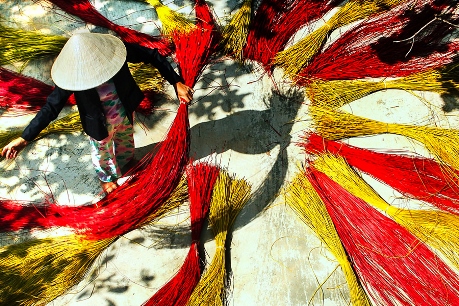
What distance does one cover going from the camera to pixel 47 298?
2.98 meters

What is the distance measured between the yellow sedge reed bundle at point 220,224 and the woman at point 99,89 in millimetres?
731

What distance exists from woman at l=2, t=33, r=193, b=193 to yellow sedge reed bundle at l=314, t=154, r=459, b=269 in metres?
1.18

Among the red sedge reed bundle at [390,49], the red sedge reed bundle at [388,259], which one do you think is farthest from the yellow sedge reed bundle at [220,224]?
the red sedge reed bundle at [390,49]

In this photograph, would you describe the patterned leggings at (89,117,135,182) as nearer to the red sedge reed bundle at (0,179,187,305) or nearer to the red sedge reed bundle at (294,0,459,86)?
the red sedge reed bundle at (0,179,187,305)

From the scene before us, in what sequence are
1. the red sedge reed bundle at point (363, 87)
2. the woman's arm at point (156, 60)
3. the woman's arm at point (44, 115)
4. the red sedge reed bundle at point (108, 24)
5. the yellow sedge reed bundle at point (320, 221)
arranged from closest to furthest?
the woman's arm at point (44, 115) < the woman's arm at point (156, 60) < the yellow sedge reed bundle at point (320, 221) < the red sedge reed bundle at point (363, 87) < the red sedge reed bundle at point (108, 24)

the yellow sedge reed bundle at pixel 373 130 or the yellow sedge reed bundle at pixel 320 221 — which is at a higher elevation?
the yellow sedge reed bundle at pixel 373 130

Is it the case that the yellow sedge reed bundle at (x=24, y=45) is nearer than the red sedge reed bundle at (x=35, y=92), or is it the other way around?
the red sedge reed bundle at (x=35, y=92)

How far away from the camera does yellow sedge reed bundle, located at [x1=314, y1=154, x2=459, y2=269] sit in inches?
115

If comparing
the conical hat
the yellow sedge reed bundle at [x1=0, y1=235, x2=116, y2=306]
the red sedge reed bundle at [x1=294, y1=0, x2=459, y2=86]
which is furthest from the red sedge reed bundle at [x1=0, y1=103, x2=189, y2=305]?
the red sedge reed bundle at [x1=294, y1=0, x2=459, y2=86]

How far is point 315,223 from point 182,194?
0.96 m

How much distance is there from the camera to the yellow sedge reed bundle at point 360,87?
3572 millimetres

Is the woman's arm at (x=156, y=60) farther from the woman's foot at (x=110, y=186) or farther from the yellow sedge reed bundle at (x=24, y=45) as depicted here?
the yellow sedge reed bundle at (x=24, y=45)

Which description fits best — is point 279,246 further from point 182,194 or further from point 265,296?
point 182,194

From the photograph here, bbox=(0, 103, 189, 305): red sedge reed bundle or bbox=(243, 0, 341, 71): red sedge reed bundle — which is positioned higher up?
bbox=(243, 0, 341, 71): red sedge reed bundle
